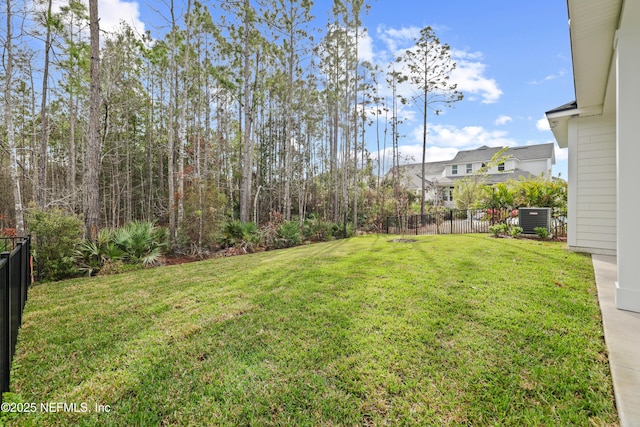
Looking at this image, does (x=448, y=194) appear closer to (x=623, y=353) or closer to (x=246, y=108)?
(x=246, y=108)

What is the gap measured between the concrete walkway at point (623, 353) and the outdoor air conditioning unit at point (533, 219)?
4.67m

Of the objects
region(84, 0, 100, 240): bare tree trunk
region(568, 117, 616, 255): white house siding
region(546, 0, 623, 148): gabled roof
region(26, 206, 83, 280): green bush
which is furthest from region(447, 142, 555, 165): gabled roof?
region(26, 206, 83, 280): green bush

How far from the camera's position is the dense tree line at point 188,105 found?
755 centimetres

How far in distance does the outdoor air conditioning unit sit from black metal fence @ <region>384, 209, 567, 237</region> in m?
0.26

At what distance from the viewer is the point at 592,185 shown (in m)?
5.37

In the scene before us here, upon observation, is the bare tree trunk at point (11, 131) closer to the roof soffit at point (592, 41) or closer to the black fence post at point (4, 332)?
the black fence post at point (4, 332)

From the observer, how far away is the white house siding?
5219 mm

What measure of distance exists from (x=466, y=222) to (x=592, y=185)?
6.16 meters

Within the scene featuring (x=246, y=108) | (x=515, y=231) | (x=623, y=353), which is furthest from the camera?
(x=246, y=108)

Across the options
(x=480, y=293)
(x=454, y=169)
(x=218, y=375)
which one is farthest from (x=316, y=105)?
(x=454, y=169)

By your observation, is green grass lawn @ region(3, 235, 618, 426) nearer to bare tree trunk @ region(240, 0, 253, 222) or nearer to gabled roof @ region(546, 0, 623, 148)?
gabled roof @ region(546, 0, 623, 148)

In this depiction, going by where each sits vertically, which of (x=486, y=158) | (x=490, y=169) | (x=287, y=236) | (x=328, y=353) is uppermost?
(x=486, y=158)

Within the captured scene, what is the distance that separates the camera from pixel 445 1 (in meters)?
6.40

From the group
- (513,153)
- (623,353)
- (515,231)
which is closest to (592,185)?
(515,231)
